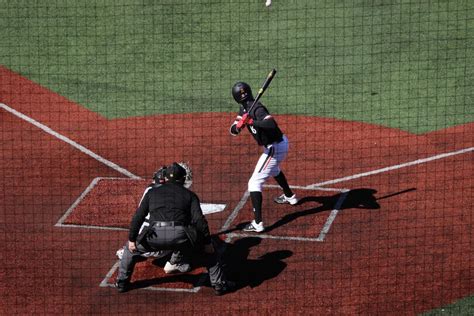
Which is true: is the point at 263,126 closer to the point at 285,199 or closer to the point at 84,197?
the point at 285,199

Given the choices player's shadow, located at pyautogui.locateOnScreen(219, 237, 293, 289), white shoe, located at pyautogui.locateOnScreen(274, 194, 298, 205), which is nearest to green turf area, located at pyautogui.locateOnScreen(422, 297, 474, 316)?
player's shadow, located at pyautogui.locateOnScreen(219, 237, 293, 289)

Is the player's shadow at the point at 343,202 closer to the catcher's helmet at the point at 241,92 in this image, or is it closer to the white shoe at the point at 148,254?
the catcher's helmet at the point at 241,92

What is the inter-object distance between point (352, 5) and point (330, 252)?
934 cm

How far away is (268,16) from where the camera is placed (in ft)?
67.9

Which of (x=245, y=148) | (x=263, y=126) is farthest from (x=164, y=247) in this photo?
(x=245, y=148)

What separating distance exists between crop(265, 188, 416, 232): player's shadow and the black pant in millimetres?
2064

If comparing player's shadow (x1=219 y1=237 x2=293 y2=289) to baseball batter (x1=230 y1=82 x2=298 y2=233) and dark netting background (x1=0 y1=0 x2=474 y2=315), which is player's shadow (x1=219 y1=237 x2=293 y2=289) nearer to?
dark netting background (x1=0 y1=0 x2=474 y2=315)

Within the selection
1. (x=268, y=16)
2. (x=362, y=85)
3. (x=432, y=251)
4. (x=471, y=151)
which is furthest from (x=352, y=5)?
(x=432, y=251)

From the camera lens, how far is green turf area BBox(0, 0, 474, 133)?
17625mm

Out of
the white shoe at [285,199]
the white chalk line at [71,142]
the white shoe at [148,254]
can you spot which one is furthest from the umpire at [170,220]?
the white chalk line at [71,142]

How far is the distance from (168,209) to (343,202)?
3.57m

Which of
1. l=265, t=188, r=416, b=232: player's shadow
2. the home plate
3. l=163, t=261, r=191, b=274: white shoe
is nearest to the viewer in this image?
l=163, t=261, r=191, b=274: white shoe

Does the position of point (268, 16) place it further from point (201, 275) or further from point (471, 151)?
point (201, 275)

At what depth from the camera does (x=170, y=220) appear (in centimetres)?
1133
